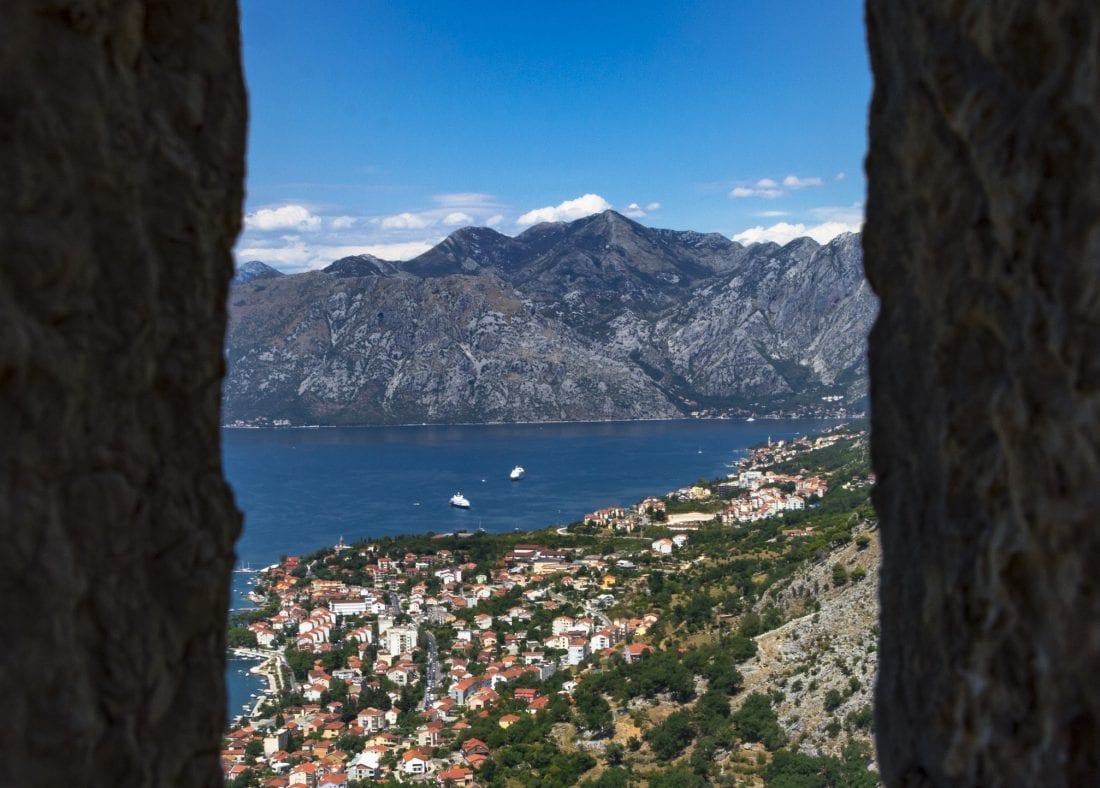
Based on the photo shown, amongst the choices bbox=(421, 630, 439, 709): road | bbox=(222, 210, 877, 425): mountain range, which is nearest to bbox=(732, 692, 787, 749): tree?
bbox=(421, 630, 439, 709): road

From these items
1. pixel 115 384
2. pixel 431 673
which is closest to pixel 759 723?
pixel 431 673

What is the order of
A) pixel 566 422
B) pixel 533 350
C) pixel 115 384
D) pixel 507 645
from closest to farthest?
pixel 115 384
pixel 507 645
pixel 566 422
pixel 533 350

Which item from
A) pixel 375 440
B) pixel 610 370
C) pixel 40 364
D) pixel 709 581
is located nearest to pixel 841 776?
pixel 40 364

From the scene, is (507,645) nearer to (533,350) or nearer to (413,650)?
(413,650)

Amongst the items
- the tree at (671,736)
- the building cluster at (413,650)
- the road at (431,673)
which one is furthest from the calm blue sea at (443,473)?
the tree at (671,736)

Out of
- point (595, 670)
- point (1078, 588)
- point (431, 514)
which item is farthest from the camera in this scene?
point (431, 514)

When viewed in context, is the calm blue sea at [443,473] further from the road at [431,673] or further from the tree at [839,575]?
the tree at [839,575]

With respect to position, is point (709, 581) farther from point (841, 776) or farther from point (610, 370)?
point (610, 370)
